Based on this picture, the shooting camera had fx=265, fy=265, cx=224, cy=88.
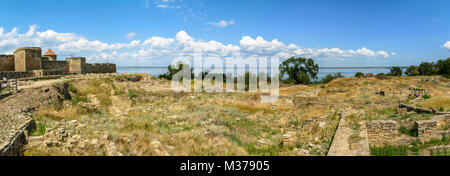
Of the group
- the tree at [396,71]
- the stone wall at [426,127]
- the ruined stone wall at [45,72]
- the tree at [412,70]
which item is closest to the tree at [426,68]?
the tree at [412,70]

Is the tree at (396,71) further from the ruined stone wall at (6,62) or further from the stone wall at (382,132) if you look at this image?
the ruined stone wall at (6,62)

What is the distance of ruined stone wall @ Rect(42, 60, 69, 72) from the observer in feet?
70.9

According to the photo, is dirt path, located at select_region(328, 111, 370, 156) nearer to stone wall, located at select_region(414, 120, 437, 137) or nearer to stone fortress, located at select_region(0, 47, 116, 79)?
stone wall, located at select_region(414, 120, 437, 137)

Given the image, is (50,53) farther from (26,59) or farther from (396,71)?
(396,71)

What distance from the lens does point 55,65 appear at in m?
22.4

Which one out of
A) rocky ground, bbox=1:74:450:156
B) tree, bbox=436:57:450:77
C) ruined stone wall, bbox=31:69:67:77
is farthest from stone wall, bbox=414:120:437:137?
tree, bbox=436:57:450:77

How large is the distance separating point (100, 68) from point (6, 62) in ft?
25.5

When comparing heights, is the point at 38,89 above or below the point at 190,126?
above

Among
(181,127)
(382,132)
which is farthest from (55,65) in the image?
(382,132)

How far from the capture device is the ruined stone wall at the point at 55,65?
21.6 m
